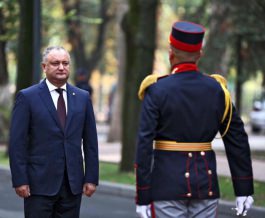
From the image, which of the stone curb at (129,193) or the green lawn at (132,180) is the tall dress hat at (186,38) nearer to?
the stone curb at (129,193)

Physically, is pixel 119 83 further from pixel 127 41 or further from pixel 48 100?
pixel 48 100

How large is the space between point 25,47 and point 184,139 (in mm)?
12959

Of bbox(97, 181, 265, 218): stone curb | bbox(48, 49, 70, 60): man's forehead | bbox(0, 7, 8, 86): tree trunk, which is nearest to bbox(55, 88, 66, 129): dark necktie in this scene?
bbox(48, 49, 70, 60): man's forehead

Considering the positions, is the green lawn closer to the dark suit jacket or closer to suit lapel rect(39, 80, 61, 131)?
the dark suit jacket

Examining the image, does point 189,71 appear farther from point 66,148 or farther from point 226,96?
point 66,148

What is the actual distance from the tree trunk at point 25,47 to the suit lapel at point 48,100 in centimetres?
1157

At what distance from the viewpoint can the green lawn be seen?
11.6 m

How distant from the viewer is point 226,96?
5191 millimetres

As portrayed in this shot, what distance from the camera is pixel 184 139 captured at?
197 inches

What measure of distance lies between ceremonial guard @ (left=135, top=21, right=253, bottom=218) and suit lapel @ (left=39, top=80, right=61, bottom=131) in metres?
1.09

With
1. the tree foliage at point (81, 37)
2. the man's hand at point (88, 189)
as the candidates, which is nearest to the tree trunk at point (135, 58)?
the man's hand at point (88, 189)

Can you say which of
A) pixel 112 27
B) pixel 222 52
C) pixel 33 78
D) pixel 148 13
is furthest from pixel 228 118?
pixel 112 27

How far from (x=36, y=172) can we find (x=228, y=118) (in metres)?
1.56

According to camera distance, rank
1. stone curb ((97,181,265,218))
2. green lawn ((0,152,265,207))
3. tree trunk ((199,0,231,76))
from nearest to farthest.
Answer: stone curb ((97,181,265,218)) < green lawn ((0,152,265,207)) < tree trunk ((199,0,231,76))
